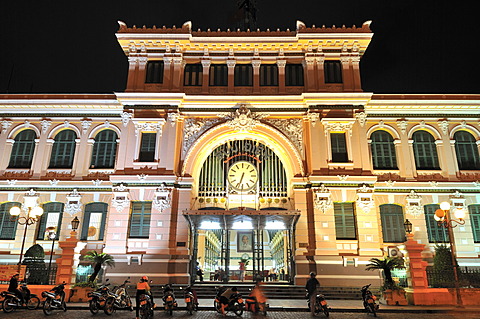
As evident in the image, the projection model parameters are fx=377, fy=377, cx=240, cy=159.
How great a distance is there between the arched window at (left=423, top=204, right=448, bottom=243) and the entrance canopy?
9.02 meters

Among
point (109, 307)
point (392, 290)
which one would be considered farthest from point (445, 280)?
point (109, 307)

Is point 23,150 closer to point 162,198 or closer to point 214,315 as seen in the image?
point 162,198

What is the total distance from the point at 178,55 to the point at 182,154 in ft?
Answer: 23.4

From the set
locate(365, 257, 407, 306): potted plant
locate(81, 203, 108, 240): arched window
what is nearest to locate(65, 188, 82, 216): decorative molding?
locate(81, 203, 108, 240): arched window

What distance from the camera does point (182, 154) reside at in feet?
82.6

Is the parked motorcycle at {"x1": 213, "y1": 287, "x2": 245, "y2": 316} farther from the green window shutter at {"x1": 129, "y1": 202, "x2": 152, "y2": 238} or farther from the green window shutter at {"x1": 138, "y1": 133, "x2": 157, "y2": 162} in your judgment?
the green window shutter at {"x1": 138, "y1": 133, "x2": 157, "y2": 162}

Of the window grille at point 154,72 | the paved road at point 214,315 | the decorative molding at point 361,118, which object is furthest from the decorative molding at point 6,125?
the decorative molding at point 361,118

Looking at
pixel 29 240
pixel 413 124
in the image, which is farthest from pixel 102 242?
pixel 413 124

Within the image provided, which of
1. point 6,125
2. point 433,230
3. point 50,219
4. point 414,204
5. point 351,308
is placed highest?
point 6,125

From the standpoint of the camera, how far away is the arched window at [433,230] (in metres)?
24.5

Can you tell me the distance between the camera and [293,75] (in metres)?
26.7

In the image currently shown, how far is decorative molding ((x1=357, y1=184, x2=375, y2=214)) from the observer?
23516 mm

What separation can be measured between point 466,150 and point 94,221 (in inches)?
1023

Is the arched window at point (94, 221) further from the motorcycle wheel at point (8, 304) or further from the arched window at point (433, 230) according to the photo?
the arched window at point (433, 230)
